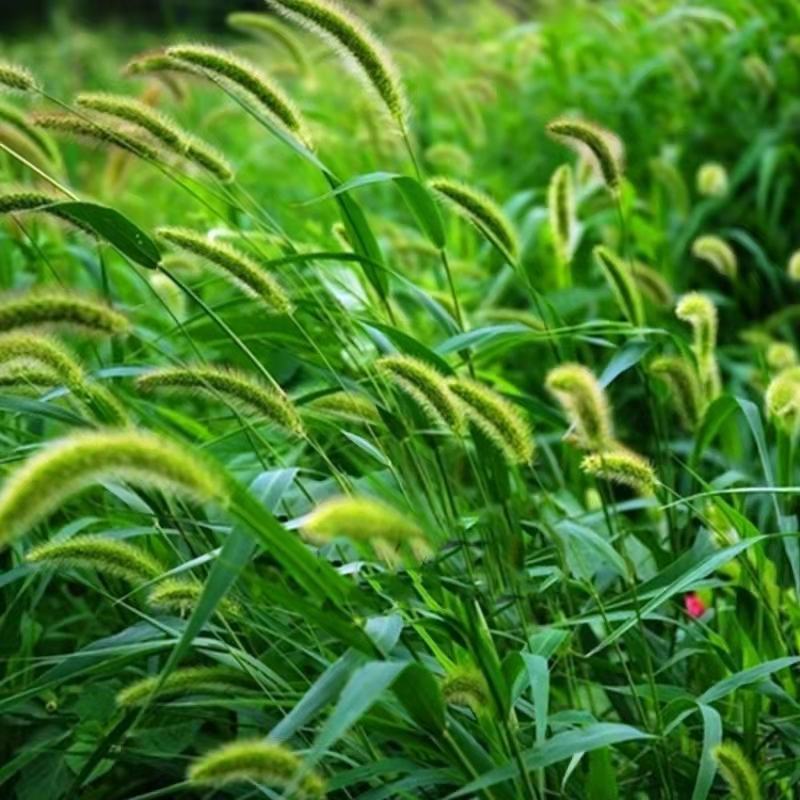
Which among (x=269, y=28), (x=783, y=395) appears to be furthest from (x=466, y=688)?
(x=269, y=28)

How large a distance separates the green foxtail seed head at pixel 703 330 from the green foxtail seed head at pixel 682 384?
0.05 metres

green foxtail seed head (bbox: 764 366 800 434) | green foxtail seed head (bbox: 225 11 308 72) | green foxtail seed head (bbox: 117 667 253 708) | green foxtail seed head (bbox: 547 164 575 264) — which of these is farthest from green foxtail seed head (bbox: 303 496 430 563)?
green foxtail seed head (bbox: 225 11 308 72)

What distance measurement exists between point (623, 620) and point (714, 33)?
114 inches

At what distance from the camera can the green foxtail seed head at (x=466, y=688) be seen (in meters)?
1.67

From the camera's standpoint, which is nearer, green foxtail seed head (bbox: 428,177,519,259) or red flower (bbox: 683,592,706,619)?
green foxtail seed head (bbox: 428,177,519,259)

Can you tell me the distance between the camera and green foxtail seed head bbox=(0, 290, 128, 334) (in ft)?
5.12

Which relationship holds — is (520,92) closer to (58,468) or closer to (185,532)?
(185,532)

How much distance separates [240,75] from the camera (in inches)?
76.2

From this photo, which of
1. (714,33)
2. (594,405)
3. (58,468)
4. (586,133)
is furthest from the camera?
(714,33)

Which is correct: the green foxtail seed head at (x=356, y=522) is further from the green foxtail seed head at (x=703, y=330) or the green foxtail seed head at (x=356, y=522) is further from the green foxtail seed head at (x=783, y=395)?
the green foxtail seed head at (x=703, y=330)

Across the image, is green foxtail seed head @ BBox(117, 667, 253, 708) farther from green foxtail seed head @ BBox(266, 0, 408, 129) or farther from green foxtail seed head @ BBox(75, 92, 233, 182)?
green foxtail seed head @ BBox(266, 0, 408, 129)

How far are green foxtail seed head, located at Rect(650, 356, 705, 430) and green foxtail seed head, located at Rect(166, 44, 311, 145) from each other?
23.6 inches

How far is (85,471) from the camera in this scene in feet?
4.36

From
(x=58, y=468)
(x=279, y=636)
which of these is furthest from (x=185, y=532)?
(x=58, y=468)
